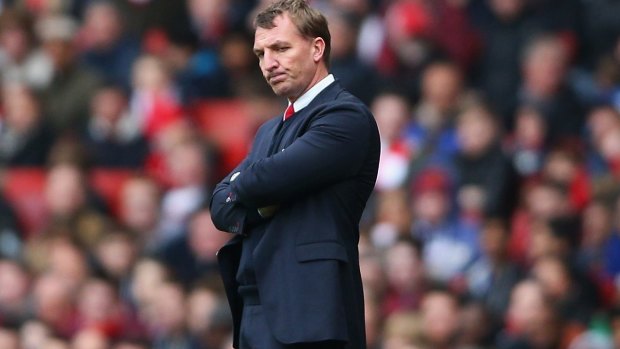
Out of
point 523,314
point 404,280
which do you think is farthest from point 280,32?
point 404,280

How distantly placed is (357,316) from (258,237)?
0.39 meters

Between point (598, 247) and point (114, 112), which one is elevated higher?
point (114, 112)

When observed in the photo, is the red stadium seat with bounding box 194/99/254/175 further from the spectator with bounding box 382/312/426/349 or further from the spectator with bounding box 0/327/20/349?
the spectator with bounding box 382/312/426/349

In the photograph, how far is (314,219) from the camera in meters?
4.69

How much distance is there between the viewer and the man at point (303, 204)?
15.2 feet

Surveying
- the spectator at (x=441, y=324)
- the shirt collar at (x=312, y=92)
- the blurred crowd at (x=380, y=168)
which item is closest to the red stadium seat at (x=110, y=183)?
the blurred crowd at (x=380, y=168)

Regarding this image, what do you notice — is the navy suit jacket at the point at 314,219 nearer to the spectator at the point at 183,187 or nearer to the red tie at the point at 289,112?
the red tie at the point at 289,112

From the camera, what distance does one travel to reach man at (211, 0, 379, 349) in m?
4.64

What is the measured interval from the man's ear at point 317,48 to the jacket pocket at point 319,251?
0.59 m

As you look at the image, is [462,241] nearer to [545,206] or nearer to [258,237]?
[545,206]

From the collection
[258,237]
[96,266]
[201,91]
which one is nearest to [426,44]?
[201,91]

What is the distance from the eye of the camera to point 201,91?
1151 cm

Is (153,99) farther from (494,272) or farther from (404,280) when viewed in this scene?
(494,272)

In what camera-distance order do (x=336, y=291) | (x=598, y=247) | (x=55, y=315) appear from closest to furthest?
1. (x=336, y=291)
2. (x=598, y=247)
3. (x=55, y=315)
